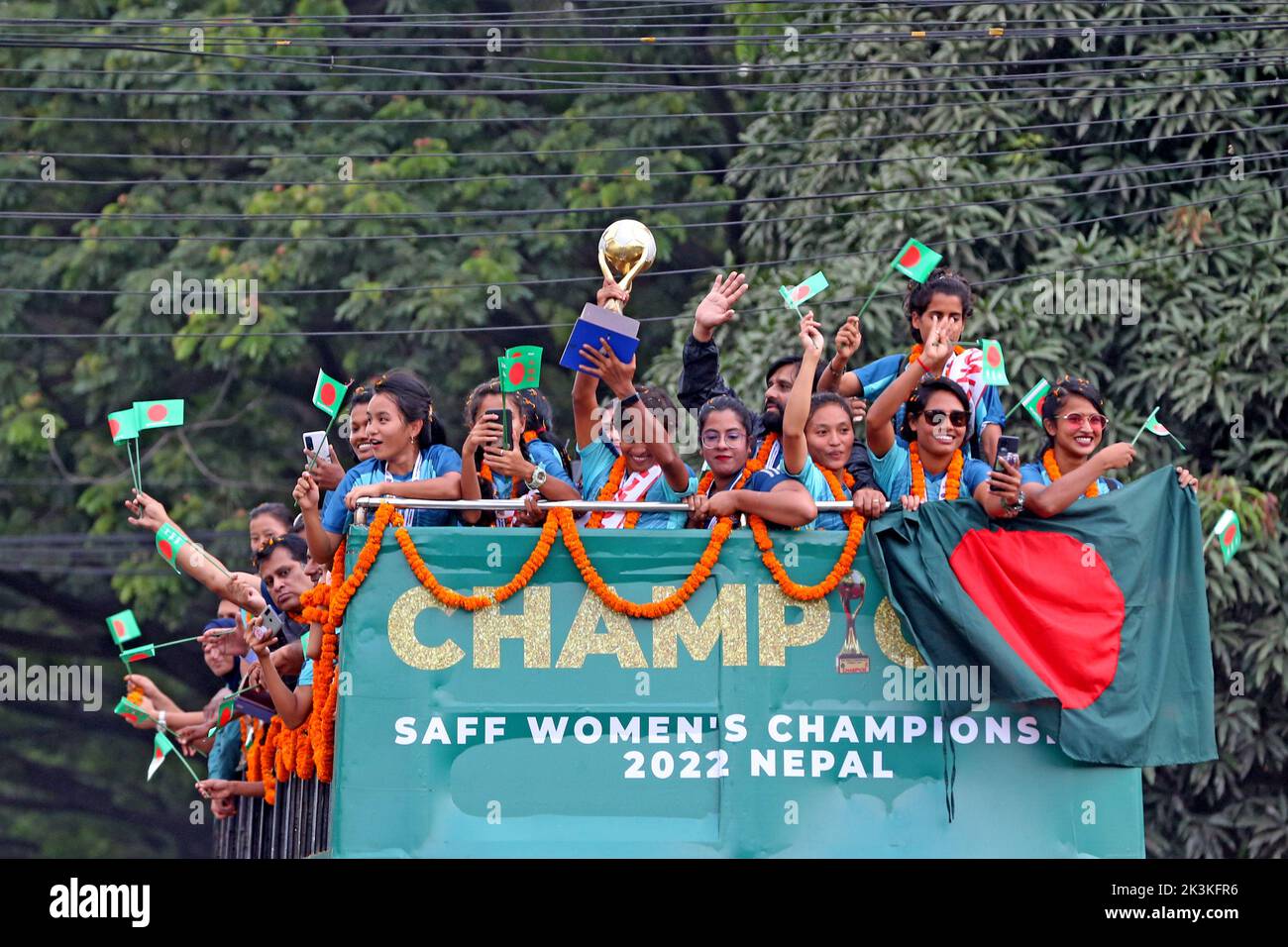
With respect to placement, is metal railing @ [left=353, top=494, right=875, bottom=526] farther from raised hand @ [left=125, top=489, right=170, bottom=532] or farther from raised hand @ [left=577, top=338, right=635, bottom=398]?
raised hand @ [left=125, top=489, right=170, bottom=532]

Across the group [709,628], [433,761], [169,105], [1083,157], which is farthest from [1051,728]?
[169,105]

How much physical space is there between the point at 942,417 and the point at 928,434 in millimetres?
84

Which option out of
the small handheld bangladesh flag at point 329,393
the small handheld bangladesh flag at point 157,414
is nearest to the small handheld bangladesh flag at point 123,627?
the small handheld bangladesh flag at point 157,414

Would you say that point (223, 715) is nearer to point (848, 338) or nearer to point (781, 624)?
point (781, 624)

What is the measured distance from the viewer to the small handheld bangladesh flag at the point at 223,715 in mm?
9039

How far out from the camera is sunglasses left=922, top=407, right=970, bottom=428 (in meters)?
7.73

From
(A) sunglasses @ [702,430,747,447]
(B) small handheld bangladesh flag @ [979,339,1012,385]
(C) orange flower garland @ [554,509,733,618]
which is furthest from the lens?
(B) small handheld bangladesh flag @ [979,339,1012,385]

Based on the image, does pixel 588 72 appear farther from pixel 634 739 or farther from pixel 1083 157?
pixel 634 739

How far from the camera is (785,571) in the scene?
23.6 feet

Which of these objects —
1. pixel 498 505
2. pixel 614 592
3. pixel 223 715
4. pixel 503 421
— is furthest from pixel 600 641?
pixel 223 715

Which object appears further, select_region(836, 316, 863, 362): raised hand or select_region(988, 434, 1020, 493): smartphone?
select_region(836, 316, 863, 362): raised hand

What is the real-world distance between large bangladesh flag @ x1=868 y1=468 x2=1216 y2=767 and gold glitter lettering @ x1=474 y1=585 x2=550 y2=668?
1.20m

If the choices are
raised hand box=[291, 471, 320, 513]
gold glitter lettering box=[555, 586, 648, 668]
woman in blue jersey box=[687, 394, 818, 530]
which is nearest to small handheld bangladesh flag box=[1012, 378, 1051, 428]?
woman in blue jersey box=[687, 394, 818, 530]

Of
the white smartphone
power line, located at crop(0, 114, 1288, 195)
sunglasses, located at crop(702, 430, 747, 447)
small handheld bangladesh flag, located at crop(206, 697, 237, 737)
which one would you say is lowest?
small handheld bangladesh flag, located at crop(206, 697, 237, 737)
